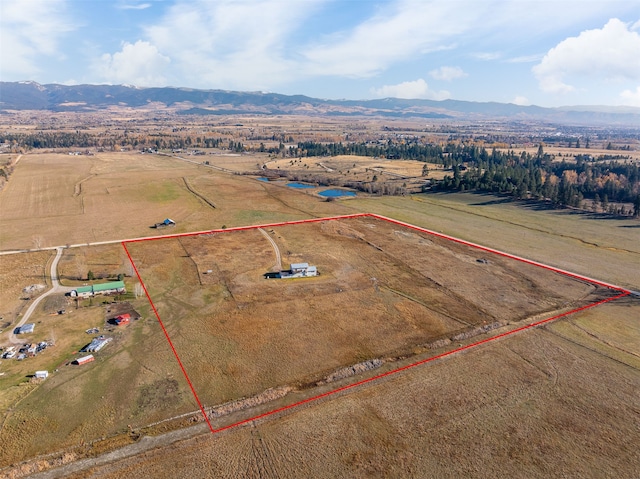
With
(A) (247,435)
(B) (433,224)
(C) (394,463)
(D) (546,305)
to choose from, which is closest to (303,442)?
(A) (247,435)

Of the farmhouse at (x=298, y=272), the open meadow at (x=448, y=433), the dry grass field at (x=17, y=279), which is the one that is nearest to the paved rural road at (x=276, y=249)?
the farmhouse at (x=298, y=272)

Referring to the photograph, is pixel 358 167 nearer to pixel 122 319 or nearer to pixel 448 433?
pixel 122 319

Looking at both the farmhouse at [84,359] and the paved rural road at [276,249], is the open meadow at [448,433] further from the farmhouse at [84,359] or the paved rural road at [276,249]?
the paved rural road at [276,249]

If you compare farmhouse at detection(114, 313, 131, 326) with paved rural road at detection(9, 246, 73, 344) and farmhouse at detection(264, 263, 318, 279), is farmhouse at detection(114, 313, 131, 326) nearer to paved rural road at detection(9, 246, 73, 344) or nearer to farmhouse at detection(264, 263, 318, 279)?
paved rural road at detection(9, 246, 73, 344)

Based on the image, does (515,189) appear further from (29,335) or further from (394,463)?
(29,335)

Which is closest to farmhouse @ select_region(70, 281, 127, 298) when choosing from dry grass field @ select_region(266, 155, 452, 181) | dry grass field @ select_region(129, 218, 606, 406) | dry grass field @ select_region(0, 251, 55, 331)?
dry grass field @ select_region(129, 218, 606, 406)
